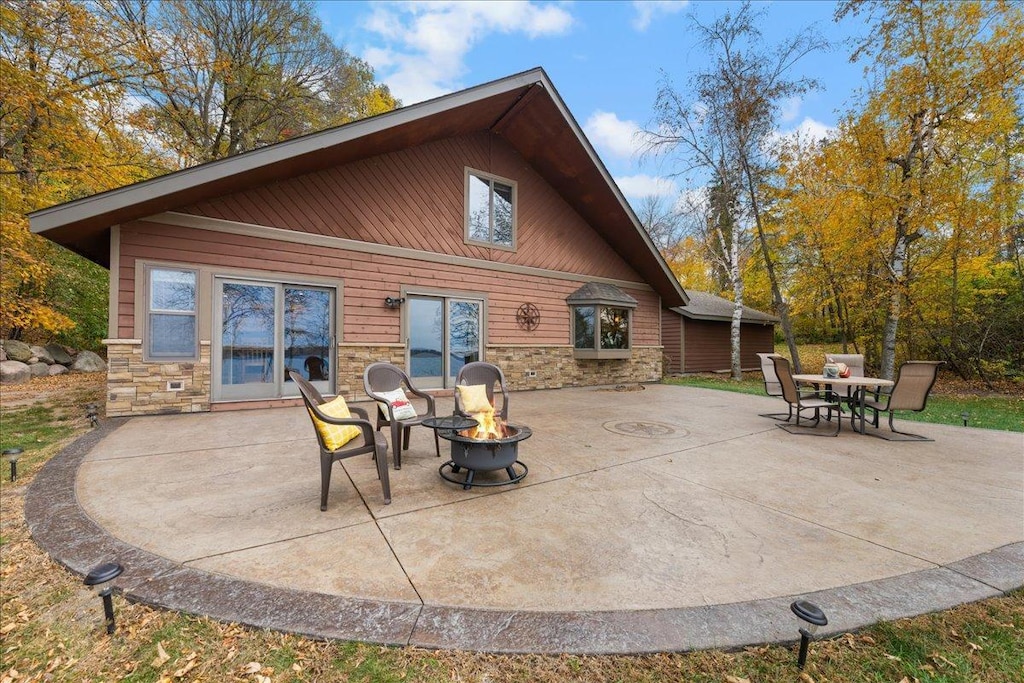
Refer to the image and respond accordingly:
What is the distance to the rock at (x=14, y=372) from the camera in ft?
30.9

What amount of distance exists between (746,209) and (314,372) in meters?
12.7

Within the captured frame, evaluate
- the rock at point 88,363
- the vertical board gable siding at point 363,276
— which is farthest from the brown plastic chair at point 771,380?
the rock at point 88,363

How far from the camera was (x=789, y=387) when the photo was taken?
5.12 meters

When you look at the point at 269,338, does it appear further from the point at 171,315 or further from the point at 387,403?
the point at 387,403

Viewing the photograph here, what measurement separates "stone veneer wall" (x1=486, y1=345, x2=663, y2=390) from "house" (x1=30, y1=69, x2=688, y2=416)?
0.15 ft

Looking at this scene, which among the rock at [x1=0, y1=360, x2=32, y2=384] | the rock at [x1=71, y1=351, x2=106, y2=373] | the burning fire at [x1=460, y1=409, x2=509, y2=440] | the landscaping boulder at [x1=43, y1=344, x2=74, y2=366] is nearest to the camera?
the burning fire at [x1=460, y1=409, x2=509, y2=440]

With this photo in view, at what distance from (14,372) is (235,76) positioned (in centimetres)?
942

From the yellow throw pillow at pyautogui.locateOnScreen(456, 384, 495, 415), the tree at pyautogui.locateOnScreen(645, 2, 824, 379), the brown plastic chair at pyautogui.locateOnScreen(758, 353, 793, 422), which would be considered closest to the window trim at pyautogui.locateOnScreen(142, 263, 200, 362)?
the yellow throw pillow at pyautogui.locateOnScreen(456, 384, 495, 415)

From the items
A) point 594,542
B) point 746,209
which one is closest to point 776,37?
point 746,209

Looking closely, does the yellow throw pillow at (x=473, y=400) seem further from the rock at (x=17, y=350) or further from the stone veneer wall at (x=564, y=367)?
the rock at (x=17, y=350)

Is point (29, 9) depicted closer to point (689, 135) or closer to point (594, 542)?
point (594, 542)

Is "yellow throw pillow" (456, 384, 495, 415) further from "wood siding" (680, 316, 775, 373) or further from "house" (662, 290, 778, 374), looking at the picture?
"wood siding" (680, 316, 775, 373)

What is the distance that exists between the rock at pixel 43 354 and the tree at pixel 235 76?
642 cm

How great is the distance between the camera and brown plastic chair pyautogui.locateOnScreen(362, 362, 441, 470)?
3553 mm
